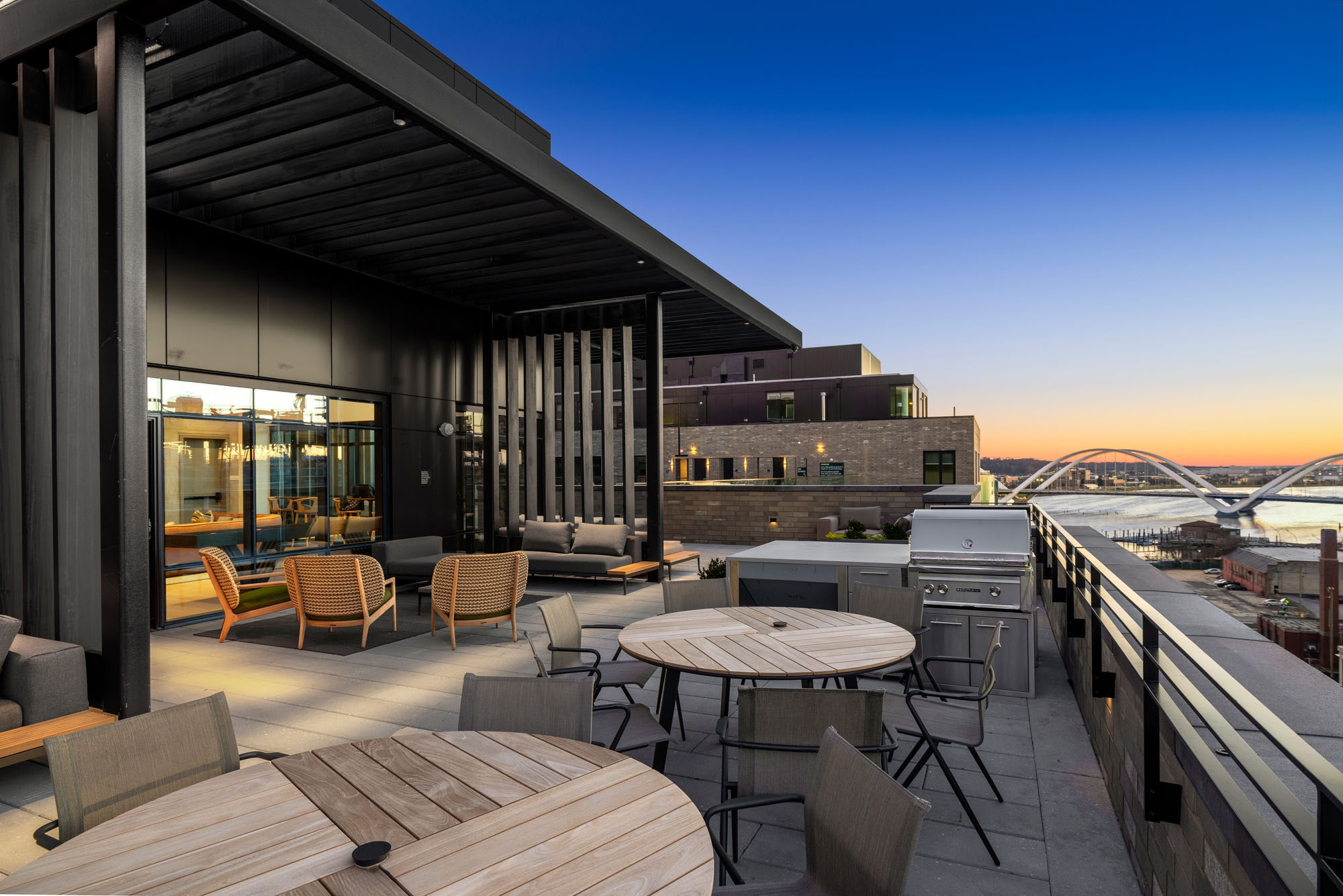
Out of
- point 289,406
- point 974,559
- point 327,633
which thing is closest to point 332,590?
point 327,633

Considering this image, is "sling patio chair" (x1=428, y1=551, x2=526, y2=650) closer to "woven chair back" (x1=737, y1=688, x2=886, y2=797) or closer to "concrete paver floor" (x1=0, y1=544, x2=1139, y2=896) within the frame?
"concrete paver floor" (x1=0, y1=544, x2=1139, y2=896)

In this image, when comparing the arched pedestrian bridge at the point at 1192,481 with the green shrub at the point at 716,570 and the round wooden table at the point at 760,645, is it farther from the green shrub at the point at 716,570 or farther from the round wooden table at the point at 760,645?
the round wooden table at the point at 760,645

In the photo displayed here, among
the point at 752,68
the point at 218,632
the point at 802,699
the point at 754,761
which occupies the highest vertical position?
the point at 752,68

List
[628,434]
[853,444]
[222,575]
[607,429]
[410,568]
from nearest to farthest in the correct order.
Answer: [222,575] → [410,568] → [607,429] → [628,434] → [853,444]

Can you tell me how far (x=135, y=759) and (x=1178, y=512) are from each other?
137ft

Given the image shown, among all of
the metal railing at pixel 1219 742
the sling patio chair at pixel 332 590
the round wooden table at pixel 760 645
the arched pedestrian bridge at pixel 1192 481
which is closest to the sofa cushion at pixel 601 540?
the sling patio chair at pixel 332 590

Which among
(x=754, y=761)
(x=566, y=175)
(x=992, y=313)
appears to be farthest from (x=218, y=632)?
(x=992, y=313)

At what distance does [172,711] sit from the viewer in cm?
201

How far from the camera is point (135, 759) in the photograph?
1876 millimetres

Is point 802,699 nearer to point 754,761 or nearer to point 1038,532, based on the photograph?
point 754,761

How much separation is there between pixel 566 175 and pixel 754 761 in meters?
5.69

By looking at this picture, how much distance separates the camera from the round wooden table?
2832mm

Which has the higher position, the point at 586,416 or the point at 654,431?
the point at 586,416

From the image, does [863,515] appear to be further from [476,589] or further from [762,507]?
[476,589]
